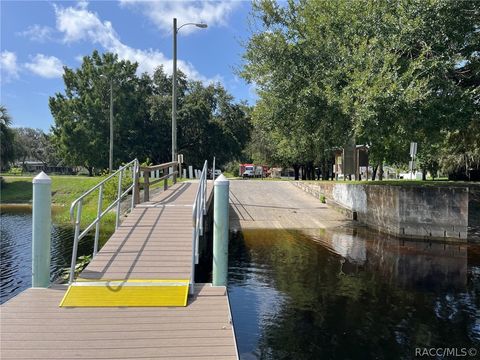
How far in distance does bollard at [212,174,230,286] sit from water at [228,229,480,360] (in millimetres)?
1201

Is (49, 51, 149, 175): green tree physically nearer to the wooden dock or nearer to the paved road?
the paved road

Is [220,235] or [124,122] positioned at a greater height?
[124,122]

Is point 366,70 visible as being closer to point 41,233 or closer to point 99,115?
point 41,233

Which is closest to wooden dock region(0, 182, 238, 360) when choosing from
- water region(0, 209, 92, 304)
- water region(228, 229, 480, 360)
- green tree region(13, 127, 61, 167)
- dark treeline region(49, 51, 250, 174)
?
water region(228, 229, 480, 360)

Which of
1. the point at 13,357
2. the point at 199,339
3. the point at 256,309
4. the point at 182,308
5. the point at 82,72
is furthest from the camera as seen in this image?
the point at 82,72

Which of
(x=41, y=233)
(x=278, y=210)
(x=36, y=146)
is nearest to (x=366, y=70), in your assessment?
(x=278, y=210)

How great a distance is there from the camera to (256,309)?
830 centimetres

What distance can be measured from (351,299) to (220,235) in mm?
3838

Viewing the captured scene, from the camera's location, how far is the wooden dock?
4422 mm

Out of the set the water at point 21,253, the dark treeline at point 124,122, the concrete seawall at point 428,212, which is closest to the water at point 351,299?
the concrete seawall at point 428,212

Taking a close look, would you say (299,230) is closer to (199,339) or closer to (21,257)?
(21,257)

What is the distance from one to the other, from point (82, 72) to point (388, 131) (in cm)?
4104

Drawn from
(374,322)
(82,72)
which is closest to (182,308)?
(374,322)

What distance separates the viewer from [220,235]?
21.6ft
